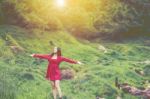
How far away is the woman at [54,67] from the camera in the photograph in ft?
27.0

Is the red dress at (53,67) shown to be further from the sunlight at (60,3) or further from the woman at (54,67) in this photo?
the sunlight at (60,3)

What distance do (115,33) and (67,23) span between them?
0.85 m

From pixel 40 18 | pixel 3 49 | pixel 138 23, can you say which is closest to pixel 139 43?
pixel 138 23

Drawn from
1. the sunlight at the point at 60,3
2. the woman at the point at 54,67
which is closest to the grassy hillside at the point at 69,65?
the woman at the point at 54,67

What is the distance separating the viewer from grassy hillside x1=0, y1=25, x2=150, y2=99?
821 centimetres

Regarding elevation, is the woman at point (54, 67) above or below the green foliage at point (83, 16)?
below

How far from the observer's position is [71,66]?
864 cm

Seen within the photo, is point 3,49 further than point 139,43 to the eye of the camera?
No

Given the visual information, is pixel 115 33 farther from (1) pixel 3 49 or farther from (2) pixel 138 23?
(1) pixel 3 49

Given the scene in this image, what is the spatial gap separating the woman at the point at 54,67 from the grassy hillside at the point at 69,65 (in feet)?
0.27

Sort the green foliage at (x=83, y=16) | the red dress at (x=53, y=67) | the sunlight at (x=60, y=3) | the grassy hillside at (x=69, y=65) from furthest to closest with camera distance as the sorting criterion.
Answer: the sunlight at (x=60, y=3) → the green foliage at (x=83, y=16) → the red dress at (x=53, y=67) → the grassy hillside at (x=69, y=65)

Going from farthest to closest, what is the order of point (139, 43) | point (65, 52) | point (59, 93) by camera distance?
point (139, 43)
point (65, 52)
point (59, 93)

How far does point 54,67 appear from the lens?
27.3 feet

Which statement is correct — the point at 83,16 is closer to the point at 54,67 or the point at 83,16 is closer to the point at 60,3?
the point at 60,3
